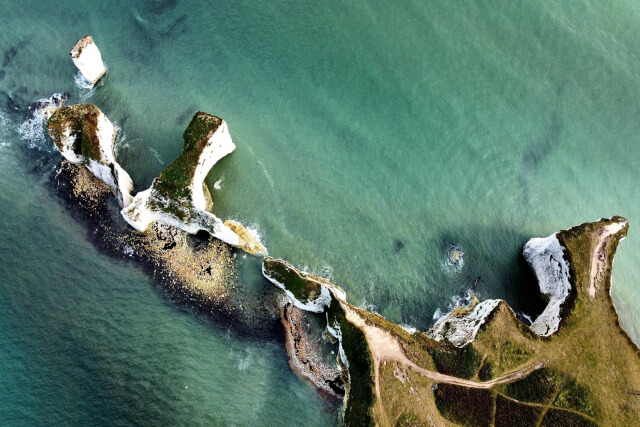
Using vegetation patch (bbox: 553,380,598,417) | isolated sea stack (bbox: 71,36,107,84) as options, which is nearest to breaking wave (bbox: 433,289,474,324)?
vegetation patch (bbox: 553,380,598,417)

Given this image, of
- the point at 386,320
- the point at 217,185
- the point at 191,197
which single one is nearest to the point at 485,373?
the point at 386,320

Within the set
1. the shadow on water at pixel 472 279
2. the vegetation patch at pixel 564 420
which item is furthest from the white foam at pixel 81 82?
the vegetation patch at pixel 564 420

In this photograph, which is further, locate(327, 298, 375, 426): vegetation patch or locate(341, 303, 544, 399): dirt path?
locate(341, 303, 544, 399): dirt path

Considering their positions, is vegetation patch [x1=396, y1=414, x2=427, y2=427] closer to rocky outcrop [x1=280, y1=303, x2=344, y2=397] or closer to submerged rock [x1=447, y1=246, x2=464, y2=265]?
rocky outcrop [x1=280, y1=303, x2=344, y2=397]

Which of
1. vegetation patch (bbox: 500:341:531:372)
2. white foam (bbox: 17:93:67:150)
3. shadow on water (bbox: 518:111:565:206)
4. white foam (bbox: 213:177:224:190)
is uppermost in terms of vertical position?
shadow on water (bbox: 518:111:565:206)

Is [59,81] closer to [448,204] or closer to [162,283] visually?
[162,283]

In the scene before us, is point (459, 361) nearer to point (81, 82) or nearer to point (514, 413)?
point (514, 413)

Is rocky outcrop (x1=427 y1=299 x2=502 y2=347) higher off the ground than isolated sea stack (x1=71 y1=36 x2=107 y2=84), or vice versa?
rocky outcrop (x1=427 y1=299 x2=502 y2=347)
